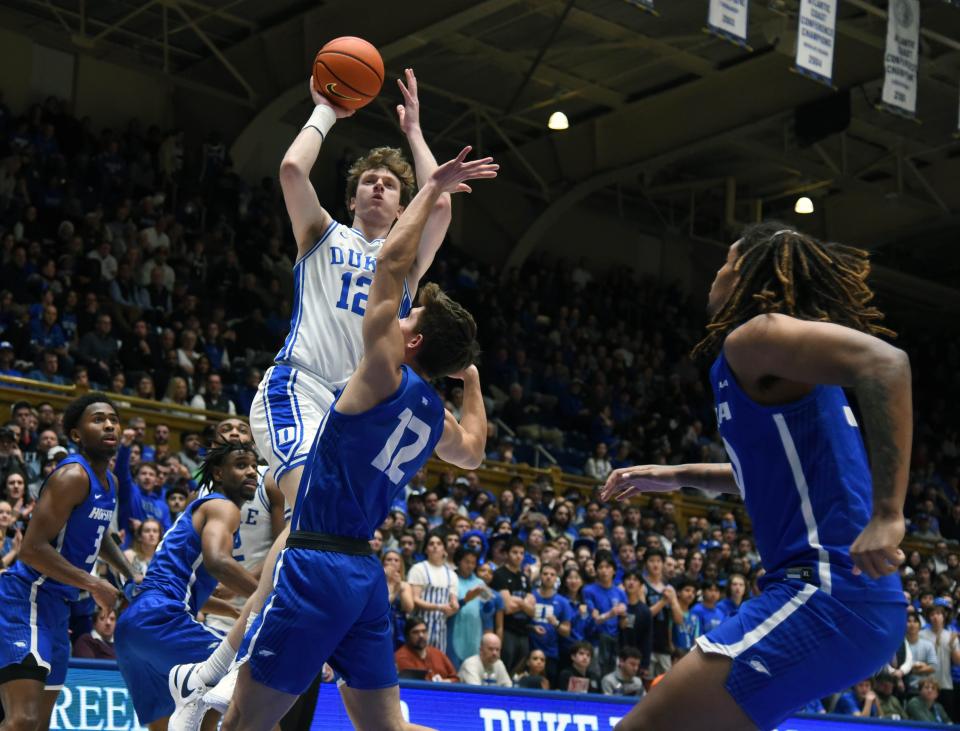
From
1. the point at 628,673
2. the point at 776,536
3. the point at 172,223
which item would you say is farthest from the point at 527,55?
the point at 776,536

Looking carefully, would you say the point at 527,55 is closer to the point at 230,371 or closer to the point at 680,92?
the point at 680,92

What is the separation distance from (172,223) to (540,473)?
6.19 metres

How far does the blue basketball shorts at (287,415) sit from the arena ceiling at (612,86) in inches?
522

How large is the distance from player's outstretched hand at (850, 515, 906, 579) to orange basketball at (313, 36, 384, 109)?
139 inches

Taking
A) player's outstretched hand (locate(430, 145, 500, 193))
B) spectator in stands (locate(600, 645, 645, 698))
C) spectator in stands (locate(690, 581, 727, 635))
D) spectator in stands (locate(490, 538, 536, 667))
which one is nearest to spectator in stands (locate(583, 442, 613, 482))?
spectator in stands (locate(690, 581, 727, 635))

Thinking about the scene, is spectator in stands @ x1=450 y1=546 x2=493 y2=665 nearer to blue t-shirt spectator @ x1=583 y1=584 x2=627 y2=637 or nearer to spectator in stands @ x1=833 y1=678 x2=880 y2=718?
blue t-shirt spectator @ x1=583 y1=584 x2=627 y2=637

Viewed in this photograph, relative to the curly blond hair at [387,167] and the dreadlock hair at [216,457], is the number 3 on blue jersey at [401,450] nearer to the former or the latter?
the curly blond hair at [387,167]

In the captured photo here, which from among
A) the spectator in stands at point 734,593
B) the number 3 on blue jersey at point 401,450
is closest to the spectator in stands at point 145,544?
the number 3 on blue jersey at point 401,450

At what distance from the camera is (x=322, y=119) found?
591 cm

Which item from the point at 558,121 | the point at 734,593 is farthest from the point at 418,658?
the point at 558,121

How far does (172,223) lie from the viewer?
18.2m

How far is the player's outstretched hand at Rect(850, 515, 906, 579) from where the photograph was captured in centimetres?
321

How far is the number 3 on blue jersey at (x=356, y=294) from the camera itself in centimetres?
583

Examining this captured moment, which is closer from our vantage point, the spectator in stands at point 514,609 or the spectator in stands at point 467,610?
the spectator in stands at point 467,610
